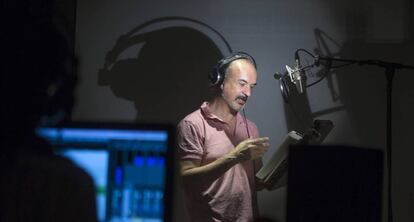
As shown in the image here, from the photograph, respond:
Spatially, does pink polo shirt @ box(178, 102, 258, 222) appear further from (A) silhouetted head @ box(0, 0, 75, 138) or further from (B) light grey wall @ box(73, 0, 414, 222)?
(A) silhouetted head @ box(0, 0, 75, 138)

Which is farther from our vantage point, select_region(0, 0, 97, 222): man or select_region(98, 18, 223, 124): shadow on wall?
select_region(98, 18, 223, 124): shadow on wall

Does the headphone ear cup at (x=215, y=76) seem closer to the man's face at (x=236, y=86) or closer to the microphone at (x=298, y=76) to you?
the man's face at (x=236, y=86)

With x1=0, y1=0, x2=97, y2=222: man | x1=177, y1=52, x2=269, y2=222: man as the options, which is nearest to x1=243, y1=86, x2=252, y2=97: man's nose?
x1=177, y1=52, x2=269, y2=222: man

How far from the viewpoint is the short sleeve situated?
1135 mm

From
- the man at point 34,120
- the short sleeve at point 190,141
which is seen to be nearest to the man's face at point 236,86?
the short sleeve at point 190,141

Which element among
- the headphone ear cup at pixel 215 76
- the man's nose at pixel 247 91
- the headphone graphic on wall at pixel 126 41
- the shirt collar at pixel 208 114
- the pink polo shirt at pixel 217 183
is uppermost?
the headphone graphic on wall at pixel 126 41

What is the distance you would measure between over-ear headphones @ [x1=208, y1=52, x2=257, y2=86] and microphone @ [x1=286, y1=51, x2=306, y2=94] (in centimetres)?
9

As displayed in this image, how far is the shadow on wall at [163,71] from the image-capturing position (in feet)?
3.98

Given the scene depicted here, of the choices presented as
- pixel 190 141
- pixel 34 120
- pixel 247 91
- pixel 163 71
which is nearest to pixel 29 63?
pixel 34 120

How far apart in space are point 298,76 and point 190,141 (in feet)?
1.03

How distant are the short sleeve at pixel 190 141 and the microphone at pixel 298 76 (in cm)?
27

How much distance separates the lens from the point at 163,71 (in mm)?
1231

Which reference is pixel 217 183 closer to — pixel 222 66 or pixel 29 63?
pixel 222 66

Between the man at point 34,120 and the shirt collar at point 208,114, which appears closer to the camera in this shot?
the man at point 34,120
